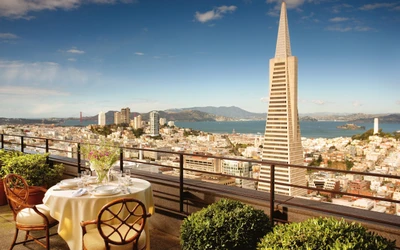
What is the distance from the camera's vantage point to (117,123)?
11.6 m

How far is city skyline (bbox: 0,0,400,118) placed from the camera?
14430 mm

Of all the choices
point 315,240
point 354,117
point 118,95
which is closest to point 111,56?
point 118,95

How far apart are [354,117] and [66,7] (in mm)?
17743

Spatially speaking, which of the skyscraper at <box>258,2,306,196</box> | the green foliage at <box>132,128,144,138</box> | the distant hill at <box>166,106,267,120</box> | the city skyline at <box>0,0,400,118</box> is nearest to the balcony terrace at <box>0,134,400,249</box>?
the green foliage at <box>132,128,144,138</box>

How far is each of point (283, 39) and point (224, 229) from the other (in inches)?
1033

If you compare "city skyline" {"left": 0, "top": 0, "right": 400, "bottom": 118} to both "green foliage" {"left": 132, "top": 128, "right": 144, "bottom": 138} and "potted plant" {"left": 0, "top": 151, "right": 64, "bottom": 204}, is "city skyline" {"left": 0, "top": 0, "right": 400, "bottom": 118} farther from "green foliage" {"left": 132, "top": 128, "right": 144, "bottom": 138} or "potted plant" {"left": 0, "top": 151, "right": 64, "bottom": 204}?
"potted plant" {"left": 0, "top": 151, "right": 64, "bottom": 204}

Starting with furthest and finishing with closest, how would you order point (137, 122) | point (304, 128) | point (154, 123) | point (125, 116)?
point (304, 128), point (154, 123), point (125, 116), point (137, 122)

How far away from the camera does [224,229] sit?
108 inches

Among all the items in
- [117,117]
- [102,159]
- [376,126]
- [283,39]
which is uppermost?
[283,39]

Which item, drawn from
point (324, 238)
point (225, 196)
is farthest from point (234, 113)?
point (324, 238)

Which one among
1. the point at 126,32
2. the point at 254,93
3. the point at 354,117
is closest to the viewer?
the point at 126,32

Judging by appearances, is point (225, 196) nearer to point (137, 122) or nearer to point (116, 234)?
point (116, 234)

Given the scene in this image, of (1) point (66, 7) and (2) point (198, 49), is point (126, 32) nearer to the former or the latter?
(1) point (66, 7)

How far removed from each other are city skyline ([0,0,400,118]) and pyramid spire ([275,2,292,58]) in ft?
4.90
